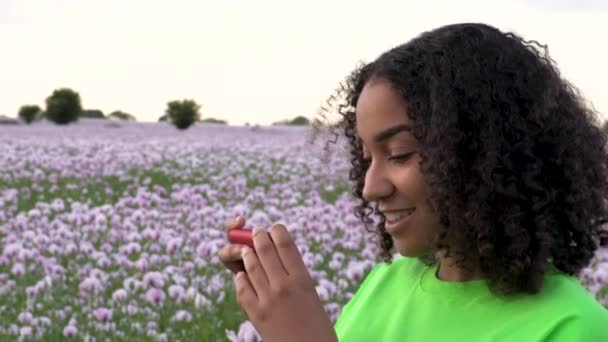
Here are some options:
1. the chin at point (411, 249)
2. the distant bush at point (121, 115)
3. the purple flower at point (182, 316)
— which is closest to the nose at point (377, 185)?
the chin at point (411, 249)

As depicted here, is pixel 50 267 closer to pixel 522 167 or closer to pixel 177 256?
pixel 177 256

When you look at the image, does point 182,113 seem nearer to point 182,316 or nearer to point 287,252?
point 182,316

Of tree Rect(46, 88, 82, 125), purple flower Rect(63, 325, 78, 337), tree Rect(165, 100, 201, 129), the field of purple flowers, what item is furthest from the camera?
tree Rect(46, 88, 82, 125)

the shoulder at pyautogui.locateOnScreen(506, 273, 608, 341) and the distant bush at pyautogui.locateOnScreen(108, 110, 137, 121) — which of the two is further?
the distant bush at pyautogui.locateOnScreen(108, 110, 137, 121)

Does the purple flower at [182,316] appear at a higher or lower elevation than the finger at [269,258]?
lower

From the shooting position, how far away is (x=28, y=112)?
39.6 meters

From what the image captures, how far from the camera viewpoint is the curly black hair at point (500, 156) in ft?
5.66

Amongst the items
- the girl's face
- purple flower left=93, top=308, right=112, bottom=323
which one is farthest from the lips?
purple flower left=93, top=308, right=112, bottom=323

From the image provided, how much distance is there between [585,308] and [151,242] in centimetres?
563

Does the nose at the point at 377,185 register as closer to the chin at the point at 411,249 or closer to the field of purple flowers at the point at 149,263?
the chin at the point at 411,249

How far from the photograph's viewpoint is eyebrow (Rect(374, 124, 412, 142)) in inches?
69.6

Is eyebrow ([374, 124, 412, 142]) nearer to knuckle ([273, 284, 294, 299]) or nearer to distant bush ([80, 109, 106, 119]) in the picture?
knuckle ([273, 284, 294, 299])

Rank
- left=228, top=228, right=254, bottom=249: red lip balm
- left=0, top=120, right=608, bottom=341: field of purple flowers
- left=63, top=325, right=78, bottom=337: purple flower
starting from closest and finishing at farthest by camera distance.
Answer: left=228, top=228, right=254, bottom=249: red lip balm < left=63, top=325, right=78, bottom=337: purple flower < left=0, top=120, right=608, bottom=341: field of purple flowers

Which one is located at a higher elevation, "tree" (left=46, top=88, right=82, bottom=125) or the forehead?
the forehead
